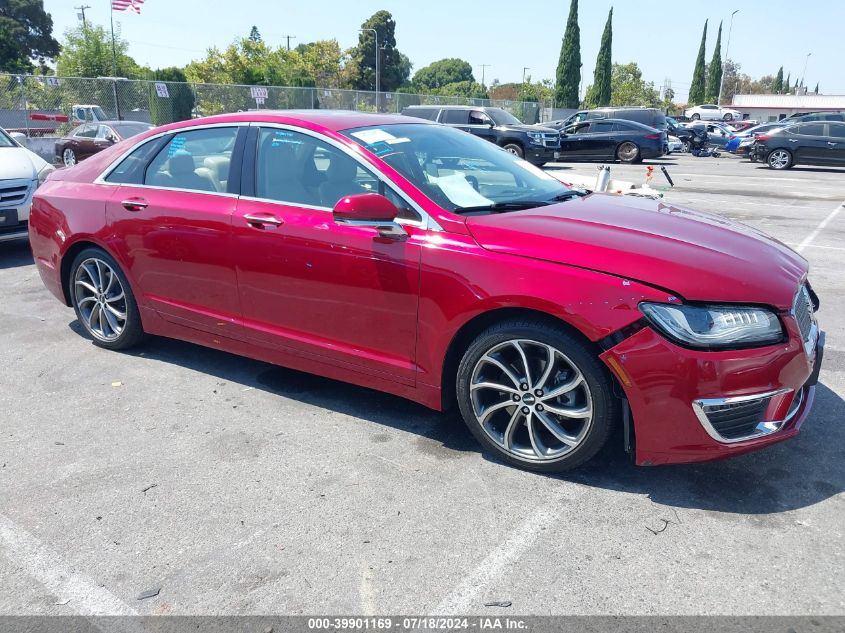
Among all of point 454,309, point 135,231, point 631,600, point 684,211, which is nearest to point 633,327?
point 454,309

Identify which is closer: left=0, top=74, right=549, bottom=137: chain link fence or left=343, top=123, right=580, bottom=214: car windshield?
left=343, top=123, right=580, bottom=214: car windshield

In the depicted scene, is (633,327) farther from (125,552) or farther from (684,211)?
(125,552)

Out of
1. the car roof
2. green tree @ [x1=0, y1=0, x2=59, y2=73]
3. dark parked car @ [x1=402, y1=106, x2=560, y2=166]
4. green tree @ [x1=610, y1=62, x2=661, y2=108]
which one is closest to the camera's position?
the car roof

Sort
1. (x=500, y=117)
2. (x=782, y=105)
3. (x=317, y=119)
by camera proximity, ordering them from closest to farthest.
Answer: (x=317, y=119)
(x=500, y=117)
(x=782, y=105)

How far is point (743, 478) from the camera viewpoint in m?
3.20

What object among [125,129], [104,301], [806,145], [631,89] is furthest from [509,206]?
[631,89]

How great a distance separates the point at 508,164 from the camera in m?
4.36

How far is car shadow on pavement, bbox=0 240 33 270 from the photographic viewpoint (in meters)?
7.68

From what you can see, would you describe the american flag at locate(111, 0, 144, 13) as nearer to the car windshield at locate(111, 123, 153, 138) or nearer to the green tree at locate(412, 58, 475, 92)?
the car windshield at locate(111, 123, 153, 138)

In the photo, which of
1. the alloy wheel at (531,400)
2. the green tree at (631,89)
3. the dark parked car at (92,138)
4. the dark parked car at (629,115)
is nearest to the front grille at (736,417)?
the alloy wheel at (531,400)

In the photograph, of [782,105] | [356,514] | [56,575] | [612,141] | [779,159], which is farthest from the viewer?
[782,105]

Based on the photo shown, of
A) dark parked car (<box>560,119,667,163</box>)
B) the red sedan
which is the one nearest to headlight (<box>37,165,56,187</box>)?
the red sedan

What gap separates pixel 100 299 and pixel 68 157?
17.3m

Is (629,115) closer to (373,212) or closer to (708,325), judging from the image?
(373,212)
